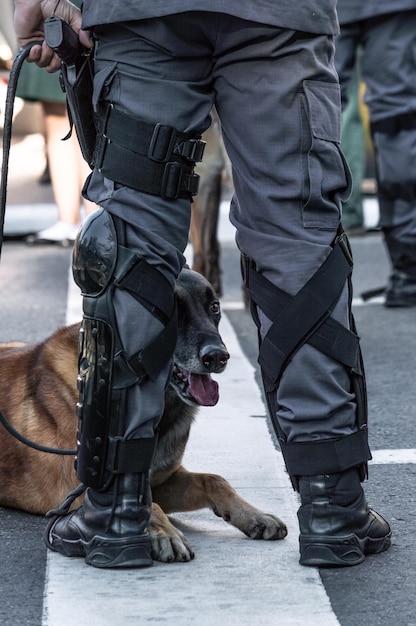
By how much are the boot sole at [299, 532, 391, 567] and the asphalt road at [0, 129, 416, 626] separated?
0.8 inches

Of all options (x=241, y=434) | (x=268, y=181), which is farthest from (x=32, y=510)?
(x=268, y=181)

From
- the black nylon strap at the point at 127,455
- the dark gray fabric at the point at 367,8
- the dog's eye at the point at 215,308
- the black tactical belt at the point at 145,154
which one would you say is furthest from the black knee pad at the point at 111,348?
the dark gray fabric at the point at 367,8

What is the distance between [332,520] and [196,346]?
68 centimetres

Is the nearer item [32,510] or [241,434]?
[32,510]

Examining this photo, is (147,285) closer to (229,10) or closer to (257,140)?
(257,140)

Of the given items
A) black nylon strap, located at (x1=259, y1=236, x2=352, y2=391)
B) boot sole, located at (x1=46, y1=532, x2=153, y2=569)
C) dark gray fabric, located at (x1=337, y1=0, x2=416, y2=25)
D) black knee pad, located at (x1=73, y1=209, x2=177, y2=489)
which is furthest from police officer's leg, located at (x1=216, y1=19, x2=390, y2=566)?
dark gray fabric, located at (x1=337, y1=0, x2=416, y2=25)

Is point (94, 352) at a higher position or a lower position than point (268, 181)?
lower

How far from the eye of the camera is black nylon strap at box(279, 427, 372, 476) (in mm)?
2729

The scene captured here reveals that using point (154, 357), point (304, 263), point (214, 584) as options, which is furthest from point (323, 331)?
point (214, 584)

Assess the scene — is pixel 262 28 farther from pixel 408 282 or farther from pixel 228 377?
pixel 408 282

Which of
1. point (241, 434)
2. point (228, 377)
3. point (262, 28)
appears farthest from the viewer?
point (228, 377)

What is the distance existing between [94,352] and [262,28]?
0.76 m

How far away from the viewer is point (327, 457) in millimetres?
2730

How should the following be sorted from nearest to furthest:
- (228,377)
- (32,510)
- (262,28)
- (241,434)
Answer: (262,28), (32,510), (241,434), (228,377)
